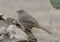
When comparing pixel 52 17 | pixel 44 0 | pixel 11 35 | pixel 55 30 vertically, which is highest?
pixel 44 0

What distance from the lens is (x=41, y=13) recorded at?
12102 millimetres

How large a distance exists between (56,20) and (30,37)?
4627 millimetres

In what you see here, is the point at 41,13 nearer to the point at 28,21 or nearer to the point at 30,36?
the point at 28,21

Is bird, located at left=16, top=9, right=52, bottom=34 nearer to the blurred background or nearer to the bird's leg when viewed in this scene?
the bird's leg

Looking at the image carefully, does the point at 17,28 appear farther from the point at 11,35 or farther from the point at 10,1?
the point at 10,1

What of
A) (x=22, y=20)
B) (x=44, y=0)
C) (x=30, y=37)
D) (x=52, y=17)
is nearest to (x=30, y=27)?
(x=22, y=20)

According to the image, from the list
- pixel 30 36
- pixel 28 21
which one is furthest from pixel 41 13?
pixel 30 36

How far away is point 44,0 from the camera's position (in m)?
13.1

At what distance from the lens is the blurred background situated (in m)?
10.8

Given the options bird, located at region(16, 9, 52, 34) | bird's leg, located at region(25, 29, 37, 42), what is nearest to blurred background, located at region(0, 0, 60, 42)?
bird, located at region(16, 9, 52, 34)

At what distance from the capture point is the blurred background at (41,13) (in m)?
10.8

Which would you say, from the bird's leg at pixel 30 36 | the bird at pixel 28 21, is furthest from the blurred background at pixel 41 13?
the bird's leg at pixel 30 36

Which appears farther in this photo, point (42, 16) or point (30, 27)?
point (42, 16)

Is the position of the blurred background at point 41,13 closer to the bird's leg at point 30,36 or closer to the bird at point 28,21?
the bird at point 28,21
